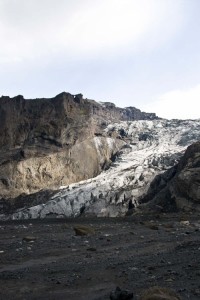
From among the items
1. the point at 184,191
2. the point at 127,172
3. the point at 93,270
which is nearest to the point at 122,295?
the point at 93,270

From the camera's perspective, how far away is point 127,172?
9681cm

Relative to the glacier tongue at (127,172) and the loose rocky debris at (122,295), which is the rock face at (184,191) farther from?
the loose rocky debris at (122,295)

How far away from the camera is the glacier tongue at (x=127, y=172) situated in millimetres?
79875

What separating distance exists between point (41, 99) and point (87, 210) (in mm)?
52553

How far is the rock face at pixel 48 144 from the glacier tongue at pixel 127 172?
13.7 feet

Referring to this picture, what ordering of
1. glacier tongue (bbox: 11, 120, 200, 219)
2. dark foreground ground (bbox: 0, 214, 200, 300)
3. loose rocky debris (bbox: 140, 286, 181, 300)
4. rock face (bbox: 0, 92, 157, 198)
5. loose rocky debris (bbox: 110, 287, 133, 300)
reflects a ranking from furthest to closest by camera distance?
rock face (bbox: 0, 92, 157, 198), glacier tongue (bbox: 11, 120, 200, 219), dark foreground ground (bbox: 0, 214, 200, 300), loose rocky debris (bbox: 110, 287, 133, 300), loose rocky debris (bbox: 140, 286, 181, 300)

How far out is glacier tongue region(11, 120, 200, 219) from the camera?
7988cm

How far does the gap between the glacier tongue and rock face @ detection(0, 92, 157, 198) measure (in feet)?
13.7

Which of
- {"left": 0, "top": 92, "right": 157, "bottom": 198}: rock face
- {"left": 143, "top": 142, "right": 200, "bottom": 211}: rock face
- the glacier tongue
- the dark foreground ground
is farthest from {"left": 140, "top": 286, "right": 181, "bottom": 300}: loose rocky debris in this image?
{"left": 0, "top": 92, "right": 157, "bottom": 198}: rock face

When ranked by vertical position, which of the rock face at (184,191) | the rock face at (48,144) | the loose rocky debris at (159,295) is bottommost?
the rock face at (184,191)

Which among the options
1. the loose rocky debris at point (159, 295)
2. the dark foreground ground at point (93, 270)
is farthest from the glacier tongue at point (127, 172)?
the loose rocky debris at point (159, 295)

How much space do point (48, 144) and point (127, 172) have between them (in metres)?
24.7

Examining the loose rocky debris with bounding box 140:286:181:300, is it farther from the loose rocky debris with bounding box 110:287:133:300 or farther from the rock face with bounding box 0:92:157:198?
the rock face with bounding box 0:92:157:198

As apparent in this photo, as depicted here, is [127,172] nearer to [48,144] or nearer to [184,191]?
[48,144]
